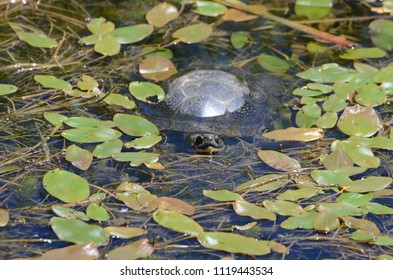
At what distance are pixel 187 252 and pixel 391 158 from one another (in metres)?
1.01

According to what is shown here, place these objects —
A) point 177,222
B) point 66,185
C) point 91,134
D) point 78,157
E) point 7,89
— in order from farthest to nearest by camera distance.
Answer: point 7,89 < point 91,134 < point 78,157 < point 66,185 < point 177,222

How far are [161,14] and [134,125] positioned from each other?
1056mm

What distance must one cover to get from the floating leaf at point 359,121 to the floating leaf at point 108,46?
3.80ft

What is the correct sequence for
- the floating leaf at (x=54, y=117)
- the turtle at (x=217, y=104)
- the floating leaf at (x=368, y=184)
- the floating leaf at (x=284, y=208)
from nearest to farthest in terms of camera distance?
the floating leaf at (x=284, y=208), the floating leaf at (x=368, y=184), the floating leaf at (x=54, y=117), the turtle at (x=217, y=104)

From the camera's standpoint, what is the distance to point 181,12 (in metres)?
3.96

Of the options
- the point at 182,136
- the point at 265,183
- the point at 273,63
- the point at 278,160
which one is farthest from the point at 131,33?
the point at 265,183

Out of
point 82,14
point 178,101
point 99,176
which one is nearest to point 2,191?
point 99,176

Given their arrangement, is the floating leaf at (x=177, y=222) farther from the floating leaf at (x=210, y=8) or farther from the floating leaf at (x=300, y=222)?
the floating leaf at (x=210, y=8)

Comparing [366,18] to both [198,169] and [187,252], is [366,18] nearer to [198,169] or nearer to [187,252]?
[198,169]

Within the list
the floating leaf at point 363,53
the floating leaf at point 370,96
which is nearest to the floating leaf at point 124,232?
the floating leaf at point 370,96

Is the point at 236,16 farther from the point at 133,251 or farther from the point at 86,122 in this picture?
the point at 133,251

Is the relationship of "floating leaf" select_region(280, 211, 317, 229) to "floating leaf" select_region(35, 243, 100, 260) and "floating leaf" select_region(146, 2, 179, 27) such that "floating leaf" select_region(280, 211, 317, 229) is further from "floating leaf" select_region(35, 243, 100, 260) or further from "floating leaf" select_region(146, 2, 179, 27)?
"floating leaf" select_region(146, 2, 179, 27)

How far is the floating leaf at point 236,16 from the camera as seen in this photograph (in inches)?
153

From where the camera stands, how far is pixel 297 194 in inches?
104
